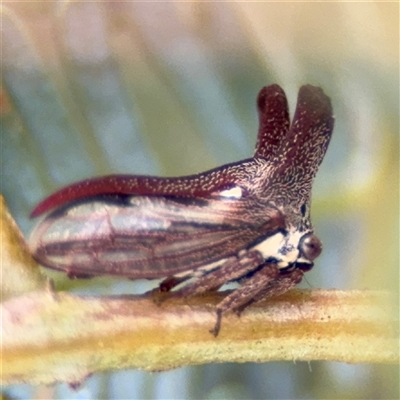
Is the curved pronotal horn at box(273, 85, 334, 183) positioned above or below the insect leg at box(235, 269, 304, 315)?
above

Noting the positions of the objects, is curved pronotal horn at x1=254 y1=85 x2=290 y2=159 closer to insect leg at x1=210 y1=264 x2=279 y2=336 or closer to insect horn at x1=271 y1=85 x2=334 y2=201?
insect horn at x1=271 y1=85 x2=334 y2=201

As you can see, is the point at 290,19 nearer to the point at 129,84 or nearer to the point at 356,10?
the point at 356,10

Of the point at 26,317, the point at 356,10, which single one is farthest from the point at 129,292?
the point at 356,10

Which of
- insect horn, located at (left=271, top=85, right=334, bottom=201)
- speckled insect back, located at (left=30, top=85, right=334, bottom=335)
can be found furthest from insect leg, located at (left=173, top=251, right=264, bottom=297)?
insect horn, located at (left=271, top=85, right=334, bottom=201)

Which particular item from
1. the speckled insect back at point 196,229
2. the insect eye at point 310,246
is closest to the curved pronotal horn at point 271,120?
the speckled insect back at point 196,229

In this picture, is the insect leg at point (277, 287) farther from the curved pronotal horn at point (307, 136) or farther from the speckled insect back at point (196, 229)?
the curved pronotal horn at point (307, 136)

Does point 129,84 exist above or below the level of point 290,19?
below

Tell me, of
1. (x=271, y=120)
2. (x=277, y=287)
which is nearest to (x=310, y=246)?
(x=277, y=287)
